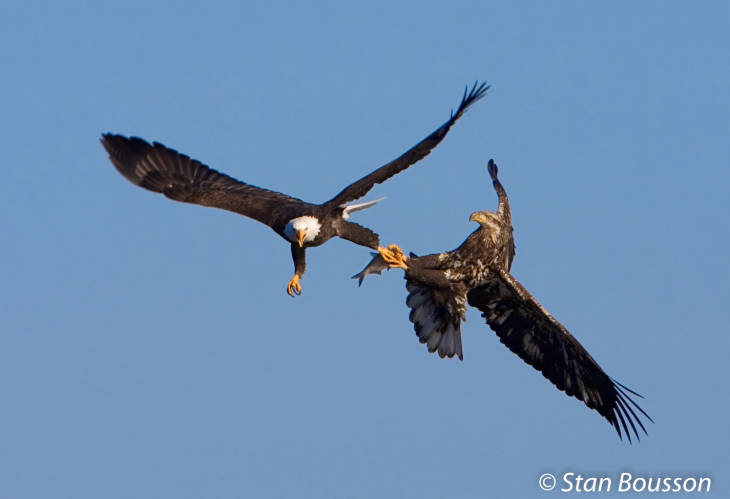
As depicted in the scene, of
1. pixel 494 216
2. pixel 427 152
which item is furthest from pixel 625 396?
pixel 427 152

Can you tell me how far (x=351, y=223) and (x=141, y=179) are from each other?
9.07 feet

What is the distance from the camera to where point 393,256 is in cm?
981

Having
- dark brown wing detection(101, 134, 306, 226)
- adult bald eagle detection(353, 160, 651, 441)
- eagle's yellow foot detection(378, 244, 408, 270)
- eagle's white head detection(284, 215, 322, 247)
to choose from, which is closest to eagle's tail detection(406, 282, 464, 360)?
adult bald eagle detection(353, 160, 651, 441)

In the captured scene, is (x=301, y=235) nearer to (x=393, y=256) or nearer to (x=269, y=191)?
(x=393, y=256)

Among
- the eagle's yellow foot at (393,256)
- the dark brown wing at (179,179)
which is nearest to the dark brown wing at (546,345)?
the eagle's yellow foot at (393,256)

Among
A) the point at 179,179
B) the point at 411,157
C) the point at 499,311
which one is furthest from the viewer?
the point at 179,179

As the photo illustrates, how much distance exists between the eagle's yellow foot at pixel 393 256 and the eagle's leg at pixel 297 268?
1236 millimetres

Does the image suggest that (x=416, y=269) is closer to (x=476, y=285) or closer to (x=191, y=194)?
(x=476, y=285)

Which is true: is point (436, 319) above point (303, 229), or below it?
below

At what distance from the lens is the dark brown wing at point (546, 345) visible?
1041 centimetres

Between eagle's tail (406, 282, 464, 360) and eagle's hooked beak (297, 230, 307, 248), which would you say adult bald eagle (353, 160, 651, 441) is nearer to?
eagle's tail (406, 282, 464, 360)

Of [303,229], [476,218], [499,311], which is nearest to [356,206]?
[303,229]

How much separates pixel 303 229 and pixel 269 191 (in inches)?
72.9

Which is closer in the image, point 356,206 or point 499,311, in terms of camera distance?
point 356,206
